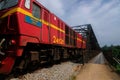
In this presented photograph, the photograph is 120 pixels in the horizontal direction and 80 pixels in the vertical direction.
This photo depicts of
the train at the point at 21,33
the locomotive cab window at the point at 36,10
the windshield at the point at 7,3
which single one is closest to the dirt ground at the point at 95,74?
the train at the point at 21,33

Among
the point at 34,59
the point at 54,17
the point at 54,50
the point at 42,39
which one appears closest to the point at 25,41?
the point at 34,59

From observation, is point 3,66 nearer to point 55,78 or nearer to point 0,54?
point 0,54

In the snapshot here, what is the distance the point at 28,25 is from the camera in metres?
8.18

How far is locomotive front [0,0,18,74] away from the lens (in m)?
7.20

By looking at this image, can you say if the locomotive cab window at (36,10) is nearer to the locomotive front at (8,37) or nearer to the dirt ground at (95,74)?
the locomotive front at (8,37)

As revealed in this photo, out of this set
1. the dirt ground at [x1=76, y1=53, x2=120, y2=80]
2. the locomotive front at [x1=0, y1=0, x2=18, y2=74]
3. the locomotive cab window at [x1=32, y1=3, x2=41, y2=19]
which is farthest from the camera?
the dirt ground at [x1=76, y1=53, x2=120, y2=80]

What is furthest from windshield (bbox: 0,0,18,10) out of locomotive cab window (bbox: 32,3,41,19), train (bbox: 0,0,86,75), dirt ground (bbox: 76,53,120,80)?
dirt ground (bbox: 76,53,120,80)

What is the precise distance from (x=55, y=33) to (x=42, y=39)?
8.46 ft

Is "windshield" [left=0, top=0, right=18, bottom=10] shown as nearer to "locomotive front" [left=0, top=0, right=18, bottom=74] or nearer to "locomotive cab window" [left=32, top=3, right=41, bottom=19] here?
"locomotive front" [left=0, top=0, right=18, bottom=74]

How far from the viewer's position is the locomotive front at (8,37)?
23.6 feet

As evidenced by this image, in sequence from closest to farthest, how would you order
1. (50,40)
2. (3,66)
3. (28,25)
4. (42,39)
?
(3,66), (28,25), (42,39), (50,40)

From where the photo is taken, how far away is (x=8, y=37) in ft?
25.6

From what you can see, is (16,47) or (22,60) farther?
(22,60)

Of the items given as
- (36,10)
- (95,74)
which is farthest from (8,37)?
(95,74)
